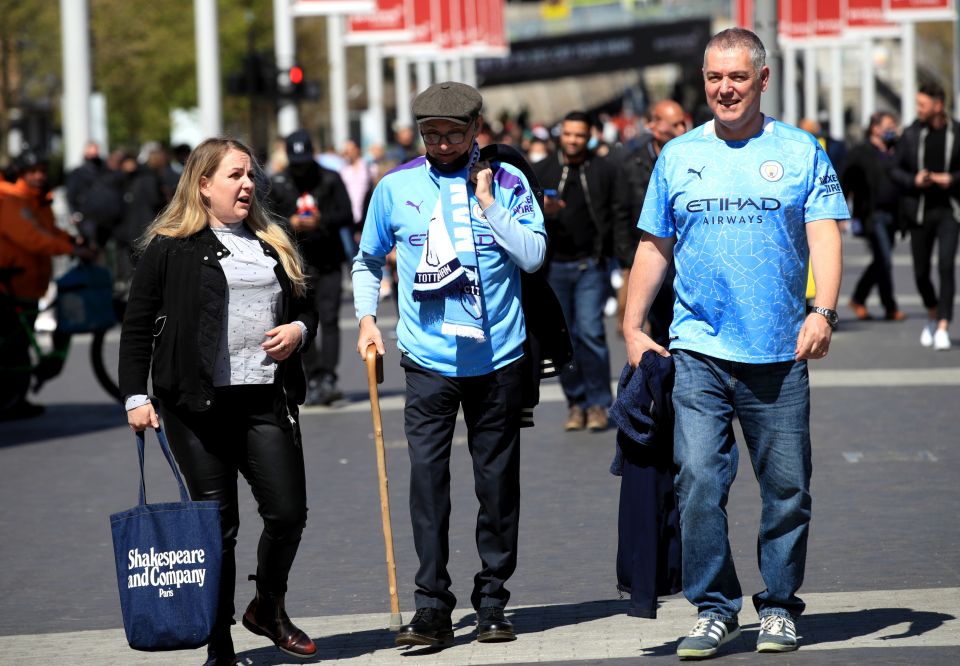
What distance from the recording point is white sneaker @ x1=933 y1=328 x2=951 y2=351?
1509 centimetres

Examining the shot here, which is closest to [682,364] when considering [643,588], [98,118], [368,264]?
[643,588]

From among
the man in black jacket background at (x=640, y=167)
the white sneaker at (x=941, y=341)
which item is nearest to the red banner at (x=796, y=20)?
the white sneaker at (x=941, y=341)

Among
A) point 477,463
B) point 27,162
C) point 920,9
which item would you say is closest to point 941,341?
point 27,162

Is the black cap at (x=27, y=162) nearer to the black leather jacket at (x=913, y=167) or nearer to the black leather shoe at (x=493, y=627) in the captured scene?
the black leather jacket at (x=913, y=167)

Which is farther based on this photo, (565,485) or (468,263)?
(565,485)

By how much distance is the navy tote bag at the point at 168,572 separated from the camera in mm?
5723

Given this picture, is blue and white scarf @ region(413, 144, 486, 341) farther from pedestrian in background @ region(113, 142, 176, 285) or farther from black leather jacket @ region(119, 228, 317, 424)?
pedestrian in background @ region(113, 142, 176, 285)

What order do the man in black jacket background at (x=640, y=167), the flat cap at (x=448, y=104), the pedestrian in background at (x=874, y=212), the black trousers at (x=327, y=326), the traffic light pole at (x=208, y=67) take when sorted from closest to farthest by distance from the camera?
the flat cap at (x=448, y=104)
the man in black jacket background at (x=640, y=167)
the black trousers at (x=327, y=326)
the pedestrian in background at (x=874, y=212)
the traffic light pole at (x=208, y=67)

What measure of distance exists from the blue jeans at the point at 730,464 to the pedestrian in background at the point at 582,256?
5524 millimetres

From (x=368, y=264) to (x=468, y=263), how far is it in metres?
0.46

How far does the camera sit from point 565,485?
31.8ft

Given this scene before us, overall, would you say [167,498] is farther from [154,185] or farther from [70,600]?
[154,185]

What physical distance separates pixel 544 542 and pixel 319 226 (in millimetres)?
5294

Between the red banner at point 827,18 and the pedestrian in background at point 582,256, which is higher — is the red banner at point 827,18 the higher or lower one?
the higher one
